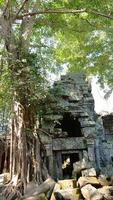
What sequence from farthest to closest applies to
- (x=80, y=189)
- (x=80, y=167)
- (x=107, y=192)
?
(x=80, y=167) → (x=80, y=189) → (x=107, y=192)

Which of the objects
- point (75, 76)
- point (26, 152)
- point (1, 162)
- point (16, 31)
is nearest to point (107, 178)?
point (26, 152)

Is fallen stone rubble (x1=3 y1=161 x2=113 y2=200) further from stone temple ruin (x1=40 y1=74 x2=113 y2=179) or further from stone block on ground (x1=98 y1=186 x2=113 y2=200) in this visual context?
stone temple ruin (x1=40 y1=74 x2=113 y2=179)

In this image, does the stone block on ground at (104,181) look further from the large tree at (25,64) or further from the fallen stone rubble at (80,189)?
the large tree at (25,64)

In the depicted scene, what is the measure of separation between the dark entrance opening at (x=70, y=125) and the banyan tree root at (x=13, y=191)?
269 cm

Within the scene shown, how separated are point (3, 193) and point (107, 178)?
2.41 meters

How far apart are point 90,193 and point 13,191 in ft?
6.23

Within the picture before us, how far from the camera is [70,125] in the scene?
35.1 feet

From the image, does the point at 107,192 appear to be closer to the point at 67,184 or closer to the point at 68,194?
the point at 68,194

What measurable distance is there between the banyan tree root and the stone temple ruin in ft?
3.91

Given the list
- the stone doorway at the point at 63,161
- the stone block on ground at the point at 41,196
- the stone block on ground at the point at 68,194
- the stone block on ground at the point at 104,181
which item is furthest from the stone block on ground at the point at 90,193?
the stone doorway at the point at 63,161

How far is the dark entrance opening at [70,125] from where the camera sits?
10141 millimetres

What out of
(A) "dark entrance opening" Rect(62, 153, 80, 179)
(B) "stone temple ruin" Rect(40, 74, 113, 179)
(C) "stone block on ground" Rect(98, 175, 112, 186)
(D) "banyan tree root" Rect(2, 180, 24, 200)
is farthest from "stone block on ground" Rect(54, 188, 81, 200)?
(A) "dark entrance opening" Rect(62, 153, 80, 179)

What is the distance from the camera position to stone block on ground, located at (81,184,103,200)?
6668mm

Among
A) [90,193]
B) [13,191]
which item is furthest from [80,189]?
[13,191]
